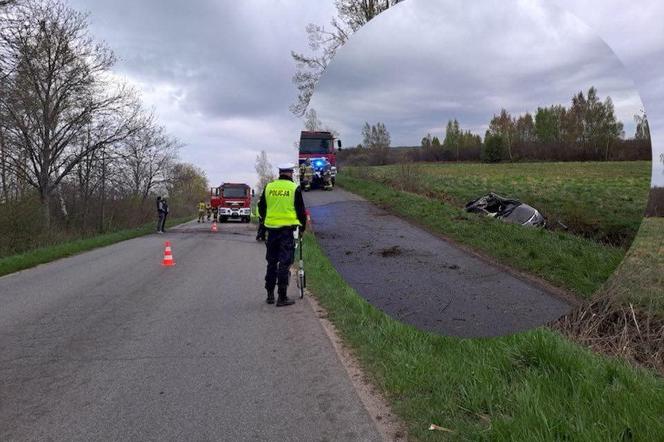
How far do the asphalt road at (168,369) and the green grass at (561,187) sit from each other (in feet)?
8.38

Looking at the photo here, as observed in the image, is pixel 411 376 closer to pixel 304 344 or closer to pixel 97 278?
pixel 304 344

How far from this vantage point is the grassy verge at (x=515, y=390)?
2.93 metres

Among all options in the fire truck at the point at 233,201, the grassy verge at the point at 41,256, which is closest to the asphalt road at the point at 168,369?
the grassy verge at the point at 41,256

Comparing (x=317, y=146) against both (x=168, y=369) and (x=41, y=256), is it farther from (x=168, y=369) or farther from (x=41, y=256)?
(x=41, y=256)

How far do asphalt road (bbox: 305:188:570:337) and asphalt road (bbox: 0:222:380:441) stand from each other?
2.49 m

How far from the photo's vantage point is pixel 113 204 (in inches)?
1654

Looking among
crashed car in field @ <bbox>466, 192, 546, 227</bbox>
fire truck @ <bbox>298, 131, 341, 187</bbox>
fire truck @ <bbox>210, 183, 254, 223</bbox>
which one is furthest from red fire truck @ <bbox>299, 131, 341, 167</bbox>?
fire truck @ <bbox>210, 183, 254, 223</bbox>

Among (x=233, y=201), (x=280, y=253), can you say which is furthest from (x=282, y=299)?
(x=233, y=201)

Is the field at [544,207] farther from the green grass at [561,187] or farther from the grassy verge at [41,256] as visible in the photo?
the grassy verge at [41,256]

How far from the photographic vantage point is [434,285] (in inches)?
50.1

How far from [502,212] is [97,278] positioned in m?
11.4

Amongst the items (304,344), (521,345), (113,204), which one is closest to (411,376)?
(521,345)

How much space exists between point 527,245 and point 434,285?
0.79ft

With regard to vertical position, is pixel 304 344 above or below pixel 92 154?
below
